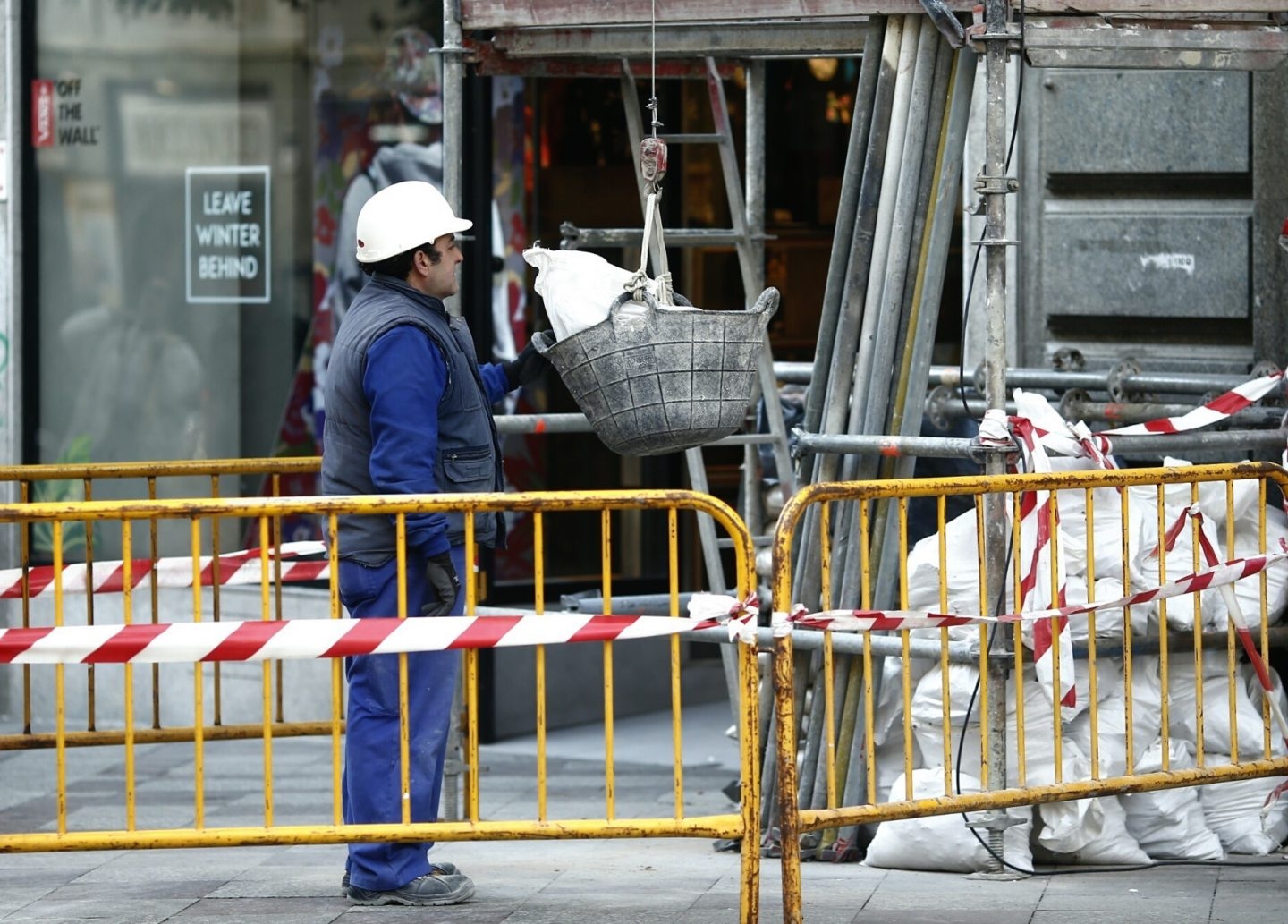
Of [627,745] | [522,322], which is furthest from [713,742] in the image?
[522,322]

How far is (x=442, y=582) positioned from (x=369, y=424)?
489 millimetres

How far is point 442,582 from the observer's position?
217 inches

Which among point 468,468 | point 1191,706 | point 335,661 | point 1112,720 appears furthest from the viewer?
point 1191,706

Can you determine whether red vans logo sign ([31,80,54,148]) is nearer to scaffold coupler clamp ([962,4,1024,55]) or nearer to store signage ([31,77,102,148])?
store signage ([31,77,102,148])

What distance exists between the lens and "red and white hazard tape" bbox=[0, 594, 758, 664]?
5125 millimetres

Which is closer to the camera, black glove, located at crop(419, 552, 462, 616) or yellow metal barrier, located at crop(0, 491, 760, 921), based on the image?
yellow metal barrier, located at crop(0, 491, 760, 921)

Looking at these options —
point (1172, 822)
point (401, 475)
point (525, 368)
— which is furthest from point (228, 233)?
point (1172, 822)

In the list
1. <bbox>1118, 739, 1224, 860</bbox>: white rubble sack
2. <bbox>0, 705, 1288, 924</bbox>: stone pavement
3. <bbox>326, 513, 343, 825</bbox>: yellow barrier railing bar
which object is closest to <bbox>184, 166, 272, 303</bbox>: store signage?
<bbox>0, 705, 1288, 924</bbox>: stone pavement

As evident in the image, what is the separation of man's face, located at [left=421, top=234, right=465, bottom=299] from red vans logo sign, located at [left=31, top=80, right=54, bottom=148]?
4.72 metres

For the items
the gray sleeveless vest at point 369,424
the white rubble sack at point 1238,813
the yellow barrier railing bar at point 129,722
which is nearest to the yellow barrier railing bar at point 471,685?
the gray sleeveless vest at point 369,424

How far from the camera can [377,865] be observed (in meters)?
5.69

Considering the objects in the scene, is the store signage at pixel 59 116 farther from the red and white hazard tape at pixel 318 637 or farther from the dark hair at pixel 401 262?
the red and white hazard tape at pixel 318 637

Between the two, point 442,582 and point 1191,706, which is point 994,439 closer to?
point 1191,706

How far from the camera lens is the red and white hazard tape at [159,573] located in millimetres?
6293
